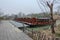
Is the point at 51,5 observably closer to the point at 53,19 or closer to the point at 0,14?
the point at 53,19

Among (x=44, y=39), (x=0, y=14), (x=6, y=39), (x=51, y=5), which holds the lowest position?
(x=0, y=14)

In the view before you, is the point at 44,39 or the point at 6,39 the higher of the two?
the point at 44,39

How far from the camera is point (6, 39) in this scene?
48.2 feet

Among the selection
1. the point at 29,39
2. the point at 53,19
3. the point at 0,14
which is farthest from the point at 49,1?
the point at 0,14

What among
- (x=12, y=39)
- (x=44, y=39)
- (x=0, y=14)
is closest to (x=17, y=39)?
(x=12, y=39)

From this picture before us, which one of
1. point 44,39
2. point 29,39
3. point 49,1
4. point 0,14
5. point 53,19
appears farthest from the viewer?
point 0,14

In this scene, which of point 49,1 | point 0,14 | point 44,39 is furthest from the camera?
point 0,14

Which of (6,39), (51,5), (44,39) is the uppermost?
(51,5)

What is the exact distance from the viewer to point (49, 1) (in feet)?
60.0

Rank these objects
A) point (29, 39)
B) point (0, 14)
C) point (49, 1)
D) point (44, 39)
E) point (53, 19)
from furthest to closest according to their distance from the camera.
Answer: point (0, 14) → point (53, 19) → point (49, 1) → point (29, 39) → point (44, 39)

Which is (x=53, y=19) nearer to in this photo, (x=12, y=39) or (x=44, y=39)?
A: (x=12, y=39)

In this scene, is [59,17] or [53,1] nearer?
[53,1]

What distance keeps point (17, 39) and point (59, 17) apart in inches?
285

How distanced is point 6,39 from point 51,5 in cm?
599
